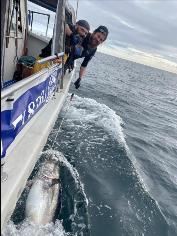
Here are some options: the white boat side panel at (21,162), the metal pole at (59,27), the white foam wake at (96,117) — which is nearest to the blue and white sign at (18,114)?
the white boat side panel at (21,162)

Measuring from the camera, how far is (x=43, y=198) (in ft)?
16.6

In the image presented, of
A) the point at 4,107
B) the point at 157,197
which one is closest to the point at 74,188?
the point at 157,197

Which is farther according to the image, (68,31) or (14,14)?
(68,31)

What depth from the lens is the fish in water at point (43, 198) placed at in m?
4.79

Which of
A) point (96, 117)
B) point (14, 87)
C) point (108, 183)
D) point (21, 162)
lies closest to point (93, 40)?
point (108, 183)

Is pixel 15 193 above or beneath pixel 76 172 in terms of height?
above

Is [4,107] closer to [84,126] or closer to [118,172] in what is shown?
[118,172]

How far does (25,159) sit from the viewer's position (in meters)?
4.25

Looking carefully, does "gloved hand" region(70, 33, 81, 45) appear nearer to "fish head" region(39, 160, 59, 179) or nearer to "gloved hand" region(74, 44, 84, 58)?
"gloved hand" region(74, 44, 84, 58)

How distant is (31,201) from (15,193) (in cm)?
127

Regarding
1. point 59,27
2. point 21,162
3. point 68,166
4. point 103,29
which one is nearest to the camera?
point 21,162

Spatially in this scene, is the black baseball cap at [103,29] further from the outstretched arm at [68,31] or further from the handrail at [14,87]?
the handrail at [14,87]

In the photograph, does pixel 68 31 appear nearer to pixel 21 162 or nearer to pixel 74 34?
pixel 74 34

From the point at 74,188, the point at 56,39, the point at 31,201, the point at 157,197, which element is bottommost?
the point at 157,197
